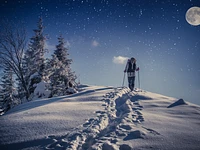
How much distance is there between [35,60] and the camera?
1791 cm

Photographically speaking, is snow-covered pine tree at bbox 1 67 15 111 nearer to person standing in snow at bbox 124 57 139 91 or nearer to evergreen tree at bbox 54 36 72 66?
evergreen tree at bbox 54 36 72 66

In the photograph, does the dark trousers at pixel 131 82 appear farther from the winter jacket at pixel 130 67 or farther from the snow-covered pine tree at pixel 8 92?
the snow-covered pine tree at pixel 8 92

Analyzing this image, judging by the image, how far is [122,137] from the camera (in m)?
3.29

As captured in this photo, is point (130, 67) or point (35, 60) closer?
point (130, 67)

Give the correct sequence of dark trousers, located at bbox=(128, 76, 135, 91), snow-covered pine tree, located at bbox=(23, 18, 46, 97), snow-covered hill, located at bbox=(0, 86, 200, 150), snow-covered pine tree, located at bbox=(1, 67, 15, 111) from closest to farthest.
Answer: snow-covered hill, located at bbox=(0, 86, 200, 150)
dark trousers, located at bbox=(128, 76, 135, 91)
snow-covered pine tree, located at bbox=(23, 18, 46, 97)
snow-covered pine tree, located at bbox=(1, 67, 15, 111)

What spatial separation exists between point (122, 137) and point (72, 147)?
1.33 metres

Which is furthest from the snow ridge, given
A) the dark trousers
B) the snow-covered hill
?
the dark trousers

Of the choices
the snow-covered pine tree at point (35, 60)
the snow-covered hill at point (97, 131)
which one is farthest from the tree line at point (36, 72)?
the snow-covered hill at point (97, 131)

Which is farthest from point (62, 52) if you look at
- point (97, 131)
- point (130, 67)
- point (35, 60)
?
point (97, 131)

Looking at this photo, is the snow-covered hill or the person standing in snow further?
the person standing in snow

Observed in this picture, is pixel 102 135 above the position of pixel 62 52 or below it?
below

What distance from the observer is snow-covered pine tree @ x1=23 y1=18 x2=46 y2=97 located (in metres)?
17.1

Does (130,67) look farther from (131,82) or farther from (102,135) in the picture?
(102,135)

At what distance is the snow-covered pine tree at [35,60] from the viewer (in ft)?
56.2
